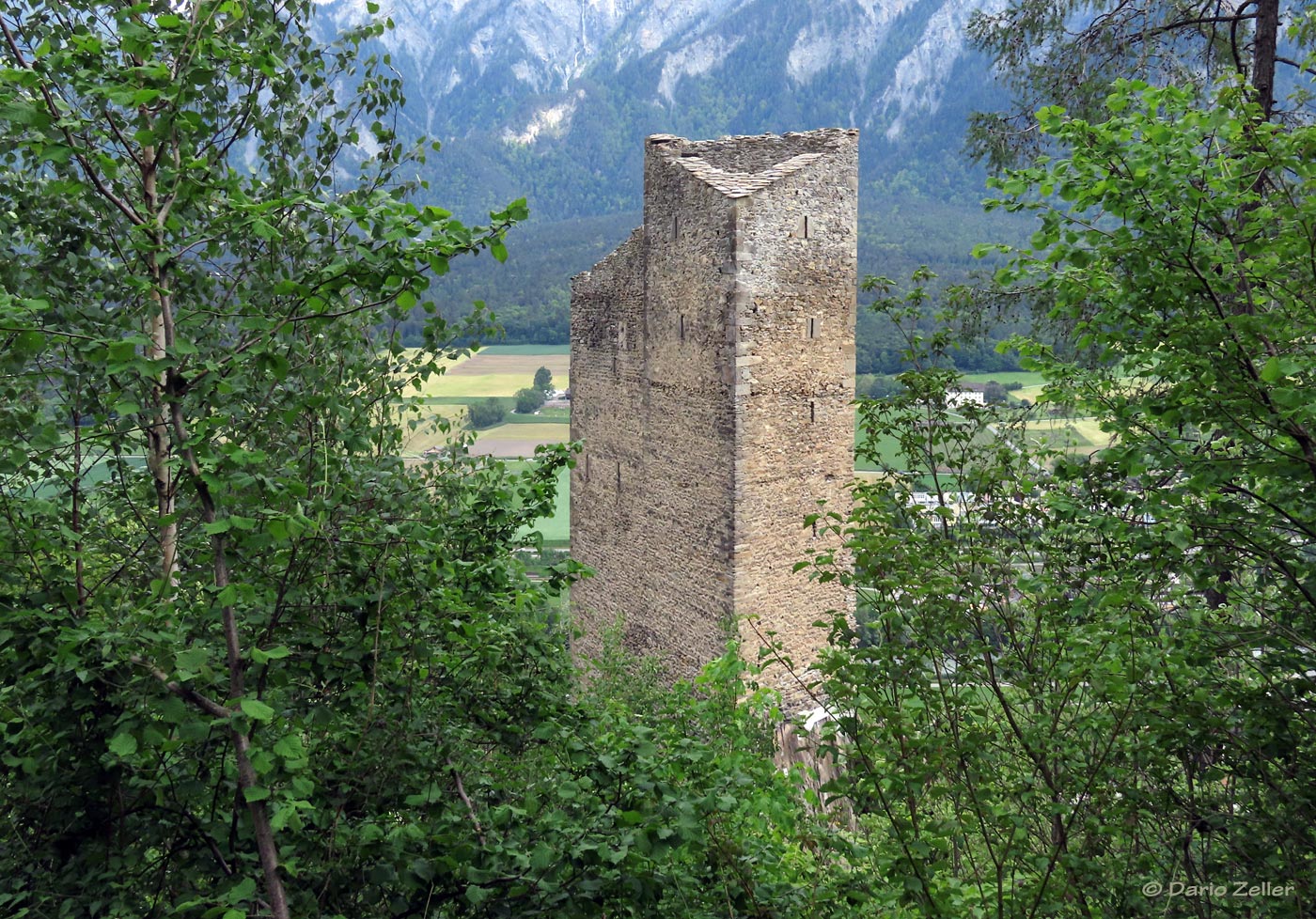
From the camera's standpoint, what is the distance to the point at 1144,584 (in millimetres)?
4105

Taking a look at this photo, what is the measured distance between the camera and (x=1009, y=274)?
172 inches

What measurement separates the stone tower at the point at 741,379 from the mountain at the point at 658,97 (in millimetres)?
20849

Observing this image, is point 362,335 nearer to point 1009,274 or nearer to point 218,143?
point 218,143

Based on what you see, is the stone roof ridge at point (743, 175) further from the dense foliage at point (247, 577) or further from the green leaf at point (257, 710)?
the green leaf at point (257, 710)

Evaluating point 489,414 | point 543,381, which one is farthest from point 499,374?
point 489,414

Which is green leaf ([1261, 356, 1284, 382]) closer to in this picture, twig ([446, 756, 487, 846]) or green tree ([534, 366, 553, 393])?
twig ([446, 756, 487, 846])

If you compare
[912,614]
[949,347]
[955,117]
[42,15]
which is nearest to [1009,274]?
[949,347]

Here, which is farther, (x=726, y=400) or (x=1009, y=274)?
(x=726, y=400)

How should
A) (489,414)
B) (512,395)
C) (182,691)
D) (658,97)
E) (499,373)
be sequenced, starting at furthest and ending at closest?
1. (658,97)
2. (499,373)
3. (512,395)
4. (489,414)
5. (182,691)

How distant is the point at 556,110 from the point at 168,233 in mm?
62751

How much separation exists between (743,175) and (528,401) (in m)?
21.0

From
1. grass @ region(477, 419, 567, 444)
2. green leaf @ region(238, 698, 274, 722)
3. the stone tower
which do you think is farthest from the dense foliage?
grass @ region(477, 419, 567, 444)

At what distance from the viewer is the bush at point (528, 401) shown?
31.5 m

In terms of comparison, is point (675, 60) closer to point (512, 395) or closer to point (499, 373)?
point (499, 373)
